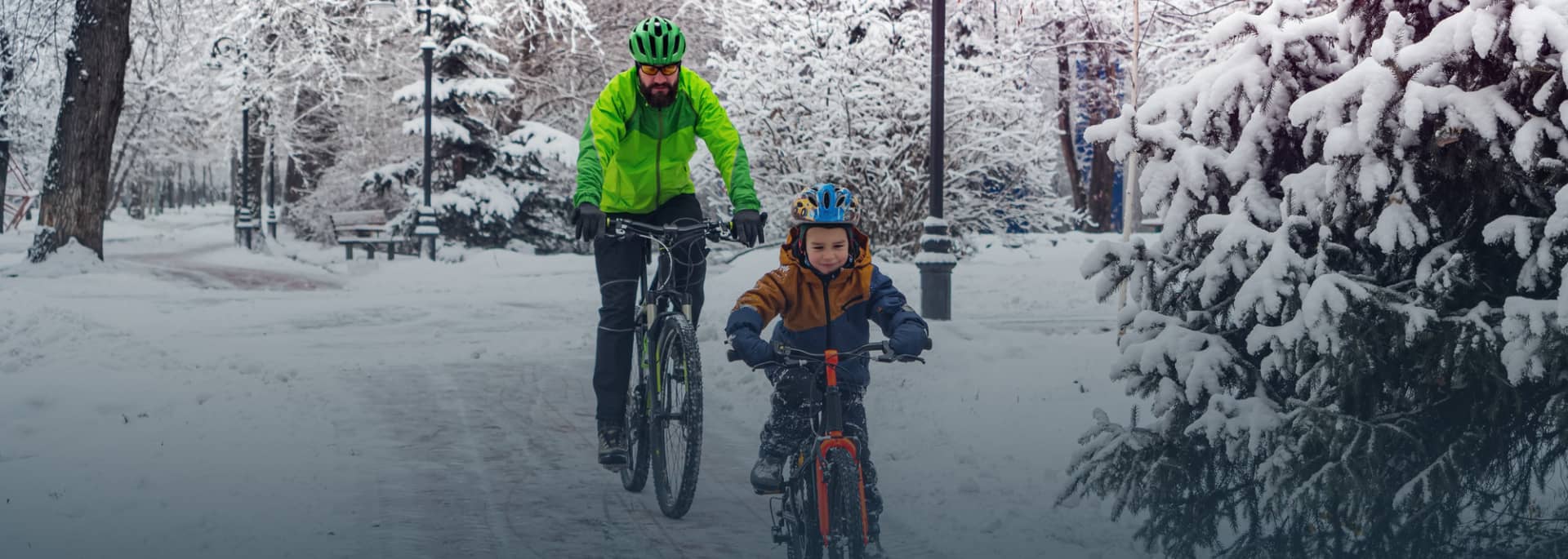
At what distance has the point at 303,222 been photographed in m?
38.8

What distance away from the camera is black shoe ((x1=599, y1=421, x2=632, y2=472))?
584cm

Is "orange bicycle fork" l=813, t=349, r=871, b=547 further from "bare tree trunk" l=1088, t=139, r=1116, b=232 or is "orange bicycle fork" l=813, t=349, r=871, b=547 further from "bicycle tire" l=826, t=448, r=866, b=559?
"bare tree trunk" l=1088, t=139, r=1116, b=232

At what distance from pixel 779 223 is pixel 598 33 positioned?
10.9m

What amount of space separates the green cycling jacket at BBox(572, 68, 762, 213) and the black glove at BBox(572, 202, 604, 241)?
0.23 meters

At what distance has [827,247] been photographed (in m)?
4.43

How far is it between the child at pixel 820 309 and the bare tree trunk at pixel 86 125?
15808 mm

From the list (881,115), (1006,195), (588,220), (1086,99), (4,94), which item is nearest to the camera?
(588,220)

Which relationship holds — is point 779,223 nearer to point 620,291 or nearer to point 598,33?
point 598,33

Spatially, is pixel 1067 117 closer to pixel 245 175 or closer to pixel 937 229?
pixel 245 175

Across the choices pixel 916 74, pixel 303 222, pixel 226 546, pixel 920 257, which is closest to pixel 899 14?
pixel 916 74

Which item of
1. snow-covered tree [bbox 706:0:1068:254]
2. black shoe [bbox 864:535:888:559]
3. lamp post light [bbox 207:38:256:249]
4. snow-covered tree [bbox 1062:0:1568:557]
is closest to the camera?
snow-covered tree [bbox 1062:0:1568:557]

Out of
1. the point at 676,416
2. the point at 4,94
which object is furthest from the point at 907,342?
the point at 4,94

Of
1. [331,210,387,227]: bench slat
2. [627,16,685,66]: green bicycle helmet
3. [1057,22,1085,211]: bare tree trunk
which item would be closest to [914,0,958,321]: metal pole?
[627,16,685,66]: green bicycle helmet

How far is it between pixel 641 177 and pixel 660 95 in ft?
1.18
